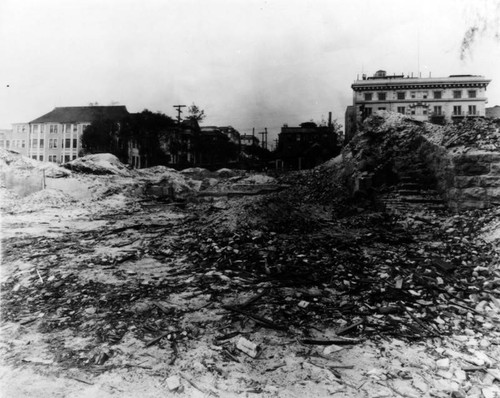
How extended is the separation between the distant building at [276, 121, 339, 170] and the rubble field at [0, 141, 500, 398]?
17.2m

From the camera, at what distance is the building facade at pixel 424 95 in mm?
40438

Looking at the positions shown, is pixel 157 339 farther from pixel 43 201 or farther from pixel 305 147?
pixel 305 147

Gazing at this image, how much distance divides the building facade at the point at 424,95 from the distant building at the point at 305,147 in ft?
44.6

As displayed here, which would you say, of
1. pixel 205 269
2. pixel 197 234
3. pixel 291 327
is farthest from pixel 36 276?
pixel 291 327

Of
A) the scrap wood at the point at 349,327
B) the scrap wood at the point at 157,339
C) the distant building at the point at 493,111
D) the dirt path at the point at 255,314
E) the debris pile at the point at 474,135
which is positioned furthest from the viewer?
the distant building at the point at 493,111

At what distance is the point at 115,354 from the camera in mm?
3363

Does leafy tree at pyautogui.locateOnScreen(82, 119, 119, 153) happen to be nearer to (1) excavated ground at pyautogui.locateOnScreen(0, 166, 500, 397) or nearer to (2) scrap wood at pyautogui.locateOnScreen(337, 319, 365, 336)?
(1) excavated ground at pyautogui.locateOnScreen(0, 166, 500, 397)

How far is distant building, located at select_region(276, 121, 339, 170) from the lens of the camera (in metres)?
25.1

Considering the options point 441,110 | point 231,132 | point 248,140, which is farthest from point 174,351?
point 441,110

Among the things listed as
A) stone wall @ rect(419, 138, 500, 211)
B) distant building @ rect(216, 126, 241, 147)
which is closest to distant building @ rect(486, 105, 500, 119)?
distant building @ rect(216, 126, 241, 147)

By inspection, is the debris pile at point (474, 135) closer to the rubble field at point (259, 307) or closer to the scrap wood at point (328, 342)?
the rubble field at point (259, 307)

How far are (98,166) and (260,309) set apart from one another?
17.3m

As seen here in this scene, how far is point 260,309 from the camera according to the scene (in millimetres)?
4242

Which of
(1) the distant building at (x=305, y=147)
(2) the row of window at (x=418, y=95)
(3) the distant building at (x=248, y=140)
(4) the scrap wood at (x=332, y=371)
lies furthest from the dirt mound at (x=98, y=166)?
(2) the row of window at (x=418, y=95)
